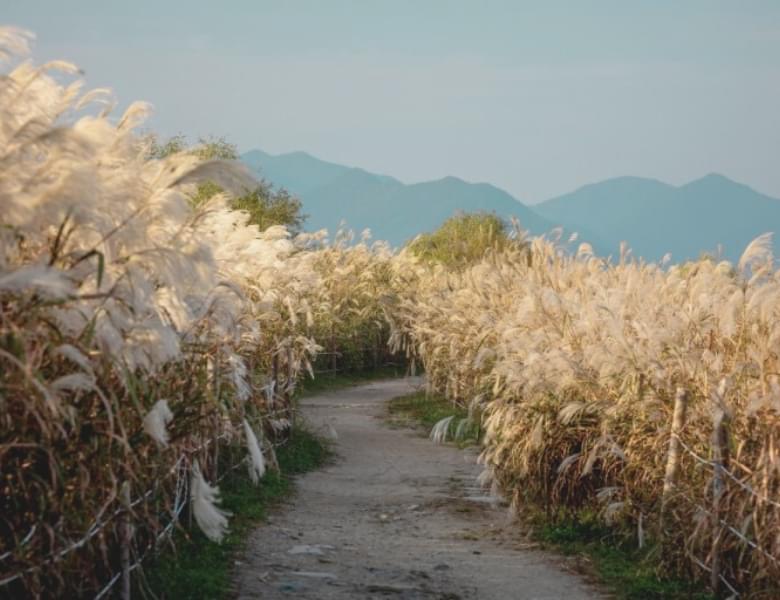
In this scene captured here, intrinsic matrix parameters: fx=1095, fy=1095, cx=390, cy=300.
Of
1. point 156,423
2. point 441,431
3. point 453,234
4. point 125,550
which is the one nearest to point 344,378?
point 441,431

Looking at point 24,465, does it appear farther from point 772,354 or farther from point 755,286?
point 755,286

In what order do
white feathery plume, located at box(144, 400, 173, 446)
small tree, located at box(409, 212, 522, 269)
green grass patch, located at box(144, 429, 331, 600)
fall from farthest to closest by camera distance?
small tree, located at box(409, 212, 522, 269) → green grass patch, located at box(144, 429, 331, 600) → white feathery plume, located at box(144, 400, 173, 446)

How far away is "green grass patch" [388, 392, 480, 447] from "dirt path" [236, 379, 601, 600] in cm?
111

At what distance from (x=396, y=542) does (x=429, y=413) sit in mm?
9005

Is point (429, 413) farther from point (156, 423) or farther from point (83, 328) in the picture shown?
point (83, 328)

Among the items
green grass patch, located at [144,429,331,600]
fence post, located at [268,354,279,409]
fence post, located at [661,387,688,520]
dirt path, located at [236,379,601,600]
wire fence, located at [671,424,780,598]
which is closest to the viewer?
wire fence, located at [671,424,780,598]

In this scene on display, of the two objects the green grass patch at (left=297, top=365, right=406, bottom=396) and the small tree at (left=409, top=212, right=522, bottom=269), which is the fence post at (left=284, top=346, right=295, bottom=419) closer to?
the green grass patch at (left=297, top=365, right=406, bottom=396)

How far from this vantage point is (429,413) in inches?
712

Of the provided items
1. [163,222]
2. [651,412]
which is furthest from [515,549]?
[163,222]

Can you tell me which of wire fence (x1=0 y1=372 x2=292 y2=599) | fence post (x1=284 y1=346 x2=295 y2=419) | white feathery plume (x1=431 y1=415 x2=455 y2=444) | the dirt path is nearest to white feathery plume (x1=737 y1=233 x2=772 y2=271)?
the dirt path

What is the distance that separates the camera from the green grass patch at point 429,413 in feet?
50.5

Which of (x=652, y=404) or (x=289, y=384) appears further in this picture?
(x=289, y=384)

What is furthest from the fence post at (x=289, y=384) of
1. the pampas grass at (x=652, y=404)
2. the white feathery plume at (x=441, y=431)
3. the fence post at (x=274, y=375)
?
the pampas grass at (x=652, y=404)

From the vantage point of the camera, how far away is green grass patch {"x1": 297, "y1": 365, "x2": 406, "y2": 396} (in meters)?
22.5
